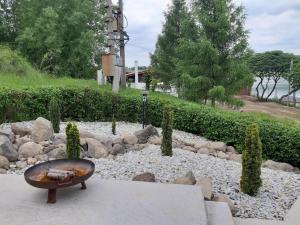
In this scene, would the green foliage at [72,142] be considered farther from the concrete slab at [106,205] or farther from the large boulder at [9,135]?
the large boulder at [9,135]

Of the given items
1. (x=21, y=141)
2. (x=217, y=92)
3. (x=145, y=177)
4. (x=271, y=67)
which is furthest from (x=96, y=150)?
(x=271, y=67)

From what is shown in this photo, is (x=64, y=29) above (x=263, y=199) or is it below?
above

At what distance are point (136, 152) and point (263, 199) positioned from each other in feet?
7.10

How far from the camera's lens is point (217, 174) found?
4594 millimetres

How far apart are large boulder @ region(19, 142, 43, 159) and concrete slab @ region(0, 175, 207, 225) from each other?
1.32 meters

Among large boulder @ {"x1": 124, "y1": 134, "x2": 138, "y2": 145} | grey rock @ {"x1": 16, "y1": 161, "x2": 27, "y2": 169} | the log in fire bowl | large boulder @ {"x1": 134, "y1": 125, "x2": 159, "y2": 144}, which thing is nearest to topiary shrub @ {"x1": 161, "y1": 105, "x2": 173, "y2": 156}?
large boulder @ {"x1": 124, "y1": 134, "x2": 138, "y2": 145}

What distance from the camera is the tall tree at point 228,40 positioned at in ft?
38.9

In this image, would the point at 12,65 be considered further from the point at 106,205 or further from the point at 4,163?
the point at 106,205

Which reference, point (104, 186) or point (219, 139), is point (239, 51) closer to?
point (219, 139)

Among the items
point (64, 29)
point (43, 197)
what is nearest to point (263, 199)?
point (43, 197)

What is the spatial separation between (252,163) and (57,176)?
2250 millimetres

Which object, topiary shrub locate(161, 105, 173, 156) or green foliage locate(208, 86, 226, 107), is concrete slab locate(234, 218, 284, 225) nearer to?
topiary shrub locate(161, 105, 173, 156)

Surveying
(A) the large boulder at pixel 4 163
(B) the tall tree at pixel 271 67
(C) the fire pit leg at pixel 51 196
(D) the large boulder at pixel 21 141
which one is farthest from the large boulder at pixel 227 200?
(B) the tall tree at pixel 271 67

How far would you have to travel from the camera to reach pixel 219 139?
24.4 ft
